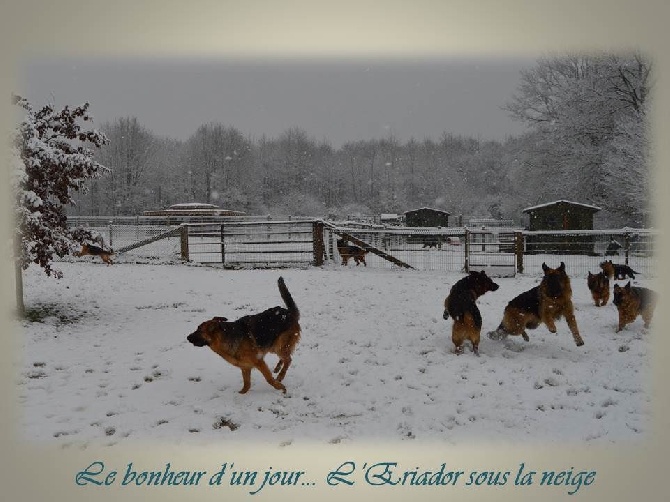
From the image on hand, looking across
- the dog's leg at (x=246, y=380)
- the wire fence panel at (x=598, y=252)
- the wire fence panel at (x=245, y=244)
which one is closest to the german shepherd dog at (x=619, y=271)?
the wire fence panel at (x=598, y=252)

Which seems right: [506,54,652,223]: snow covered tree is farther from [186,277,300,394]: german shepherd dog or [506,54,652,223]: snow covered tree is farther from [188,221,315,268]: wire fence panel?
[186,277,300,394]: german shepherd dog

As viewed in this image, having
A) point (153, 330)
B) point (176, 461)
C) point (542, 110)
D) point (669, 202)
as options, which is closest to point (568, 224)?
point (542, 110)

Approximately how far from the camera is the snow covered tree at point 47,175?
6.03 metres

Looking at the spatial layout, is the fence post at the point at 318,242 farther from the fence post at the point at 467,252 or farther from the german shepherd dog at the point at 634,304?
the german shepherd dog at the point at 634,304

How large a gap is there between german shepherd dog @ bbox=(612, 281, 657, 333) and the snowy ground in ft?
0.73

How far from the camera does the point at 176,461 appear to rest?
3426mm

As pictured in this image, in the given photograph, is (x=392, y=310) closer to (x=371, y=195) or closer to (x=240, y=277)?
(x=240, y=277)

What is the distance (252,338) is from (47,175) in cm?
A: 443

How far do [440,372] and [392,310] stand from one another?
2845 mm

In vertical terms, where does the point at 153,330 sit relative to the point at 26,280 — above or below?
below

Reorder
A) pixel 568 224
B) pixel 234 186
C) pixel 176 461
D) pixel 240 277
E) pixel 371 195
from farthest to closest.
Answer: pixel 371 195, pixel 234 186, pixel 568 224, pixel 240 277, pixel 176 461

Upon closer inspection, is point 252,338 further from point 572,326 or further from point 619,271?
point 619,271

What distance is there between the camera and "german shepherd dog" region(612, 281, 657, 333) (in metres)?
6.23

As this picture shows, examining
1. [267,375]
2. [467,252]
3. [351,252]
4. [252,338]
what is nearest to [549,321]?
[267,375]
